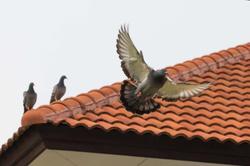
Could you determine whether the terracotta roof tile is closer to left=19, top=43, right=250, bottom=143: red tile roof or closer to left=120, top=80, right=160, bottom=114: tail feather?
left=19, top=43, right=250, bottom=143: red tile roof

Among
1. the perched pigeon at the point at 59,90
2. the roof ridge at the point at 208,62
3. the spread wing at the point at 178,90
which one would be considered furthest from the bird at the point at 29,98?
the spread wing at the point at 178,90

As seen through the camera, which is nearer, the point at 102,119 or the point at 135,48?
the point at 135,48

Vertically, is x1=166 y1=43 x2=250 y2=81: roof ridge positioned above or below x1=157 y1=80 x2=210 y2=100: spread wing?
above

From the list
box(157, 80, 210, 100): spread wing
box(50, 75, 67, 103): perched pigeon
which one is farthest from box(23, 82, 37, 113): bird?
box(157, 80, 210, 100): spread wing

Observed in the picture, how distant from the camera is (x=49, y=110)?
10.7 metres

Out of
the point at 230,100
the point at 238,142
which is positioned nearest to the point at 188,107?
the point at 230,100

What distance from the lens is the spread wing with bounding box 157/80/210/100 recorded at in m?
10.2

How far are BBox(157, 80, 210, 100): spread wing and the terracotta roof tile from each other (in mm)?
595

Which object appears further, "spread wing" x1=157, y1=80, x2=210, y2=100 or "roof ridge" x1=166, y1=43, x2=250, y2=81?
"roof ridge" x1=166, y1=43, x2=250, y2=81

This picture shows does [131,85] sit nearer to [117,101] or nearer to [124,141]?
[124,141]

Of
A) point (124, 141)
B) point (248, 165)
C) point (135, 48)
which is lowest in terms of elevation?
point (248, 165)

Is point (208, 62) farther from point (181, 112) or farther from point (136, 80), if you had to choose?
point (136, 80)

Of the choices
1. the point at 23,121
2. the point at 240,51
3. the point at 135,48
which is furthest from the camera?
the point at 240,51

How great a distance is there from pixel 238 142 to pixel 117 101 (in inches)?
69.4
